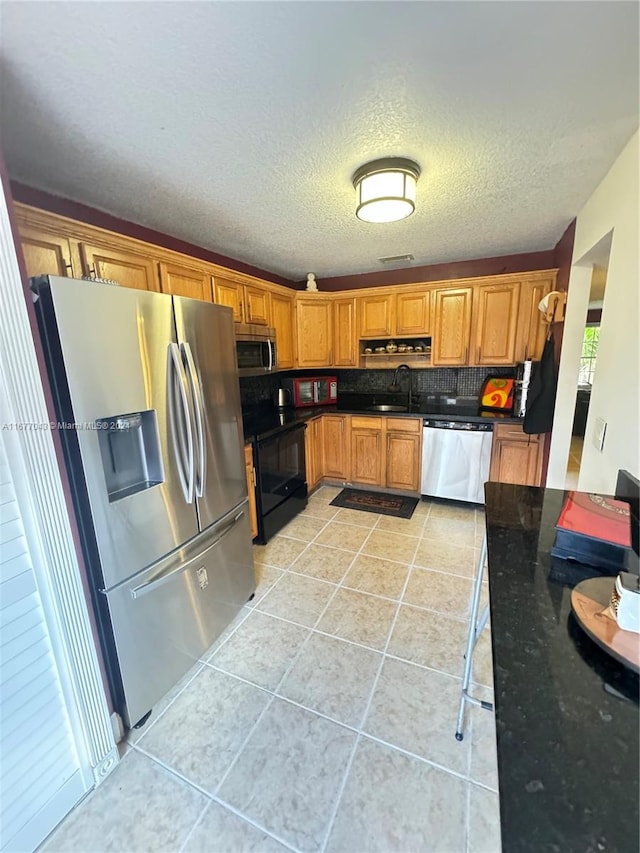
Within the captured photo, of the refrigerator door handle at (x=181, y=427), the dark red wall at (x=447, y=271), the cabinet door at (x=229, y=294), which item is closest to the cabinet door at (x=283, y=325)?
the cabinet door at (x=229, y=294)

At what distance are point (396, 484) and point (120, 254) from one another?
10.0ft

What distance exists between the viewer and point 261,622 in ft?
6.77

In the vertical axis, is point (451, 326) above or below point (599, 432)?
above

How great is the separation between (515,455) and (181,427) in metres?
2.85

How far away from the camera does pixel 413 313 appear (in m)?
3.51

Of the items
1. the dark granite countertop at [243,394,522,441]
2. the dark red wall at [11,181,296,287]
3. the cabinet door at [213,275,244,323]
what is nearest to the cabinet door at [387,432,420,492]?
the dark granite countertop at [243,394,522,441]

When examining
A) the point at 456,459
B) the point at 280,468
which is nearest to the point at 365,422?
the point at 456,459

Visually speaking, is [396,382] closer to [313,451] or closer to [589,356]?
[313,451]

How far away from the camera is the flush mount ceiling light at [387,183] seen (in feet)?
5.32

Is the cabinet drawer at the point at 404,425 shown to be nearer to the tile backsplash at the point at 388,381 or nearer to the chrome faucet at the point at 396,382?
the chrome faucet at the point at 396,382

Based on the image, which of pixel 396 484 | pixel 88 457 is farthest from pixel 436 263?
pixel 88 457

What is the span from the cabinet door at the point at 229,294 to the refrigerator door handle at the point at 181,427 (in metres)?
1.19

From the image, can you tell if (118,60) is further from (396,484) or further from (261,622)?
(396,484)

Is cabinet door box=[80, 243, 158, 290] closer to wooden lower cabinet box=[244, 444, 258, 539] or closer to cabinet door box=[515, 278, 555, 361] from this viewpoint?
wooden lower cabinet box=[244, 444, 258, 539]
